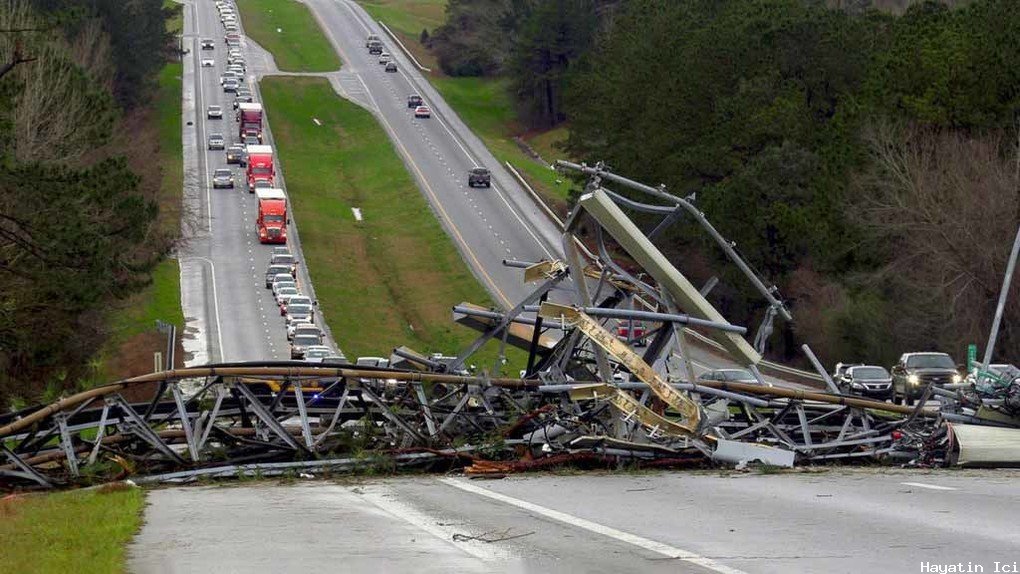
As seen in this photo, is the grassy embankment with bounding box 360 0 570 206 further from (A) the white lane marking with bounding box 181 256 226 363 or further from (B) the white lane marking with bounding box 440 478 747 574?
(B) the white lane marking with bounding box 440 478 747 574

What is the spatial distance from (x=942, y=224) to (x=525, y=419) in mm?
47329

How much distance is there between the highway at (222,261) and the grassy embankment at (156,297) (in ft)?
2.82

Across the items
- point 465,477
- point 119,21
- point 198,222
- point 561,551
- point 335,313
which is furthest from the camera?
point 119,21

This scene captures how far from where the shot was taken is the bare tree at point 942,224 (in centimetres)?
6406

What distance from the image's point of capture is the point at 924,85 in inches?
2859

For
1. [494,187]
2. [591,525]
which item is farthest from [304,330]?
[591,525]

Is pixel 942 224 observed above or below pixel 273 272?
above

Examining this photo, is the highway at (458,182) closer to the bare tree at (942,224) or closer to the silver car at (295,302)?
the silver car at (295,302)

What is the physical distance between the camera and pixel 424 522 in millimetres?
15438

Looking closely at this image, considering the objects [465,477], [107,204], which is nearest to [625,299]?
[465,477]

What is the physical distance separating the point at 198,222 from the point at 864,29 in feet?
142

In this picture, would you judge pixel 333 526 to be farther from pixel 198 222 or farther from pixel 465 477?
pixel 198 222

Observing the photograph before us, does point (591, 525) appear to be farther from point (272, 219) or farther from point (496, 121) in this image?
point (496, 121)

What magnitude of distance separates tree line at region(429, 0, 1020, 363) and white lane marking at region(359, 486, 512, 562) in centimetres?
4893
